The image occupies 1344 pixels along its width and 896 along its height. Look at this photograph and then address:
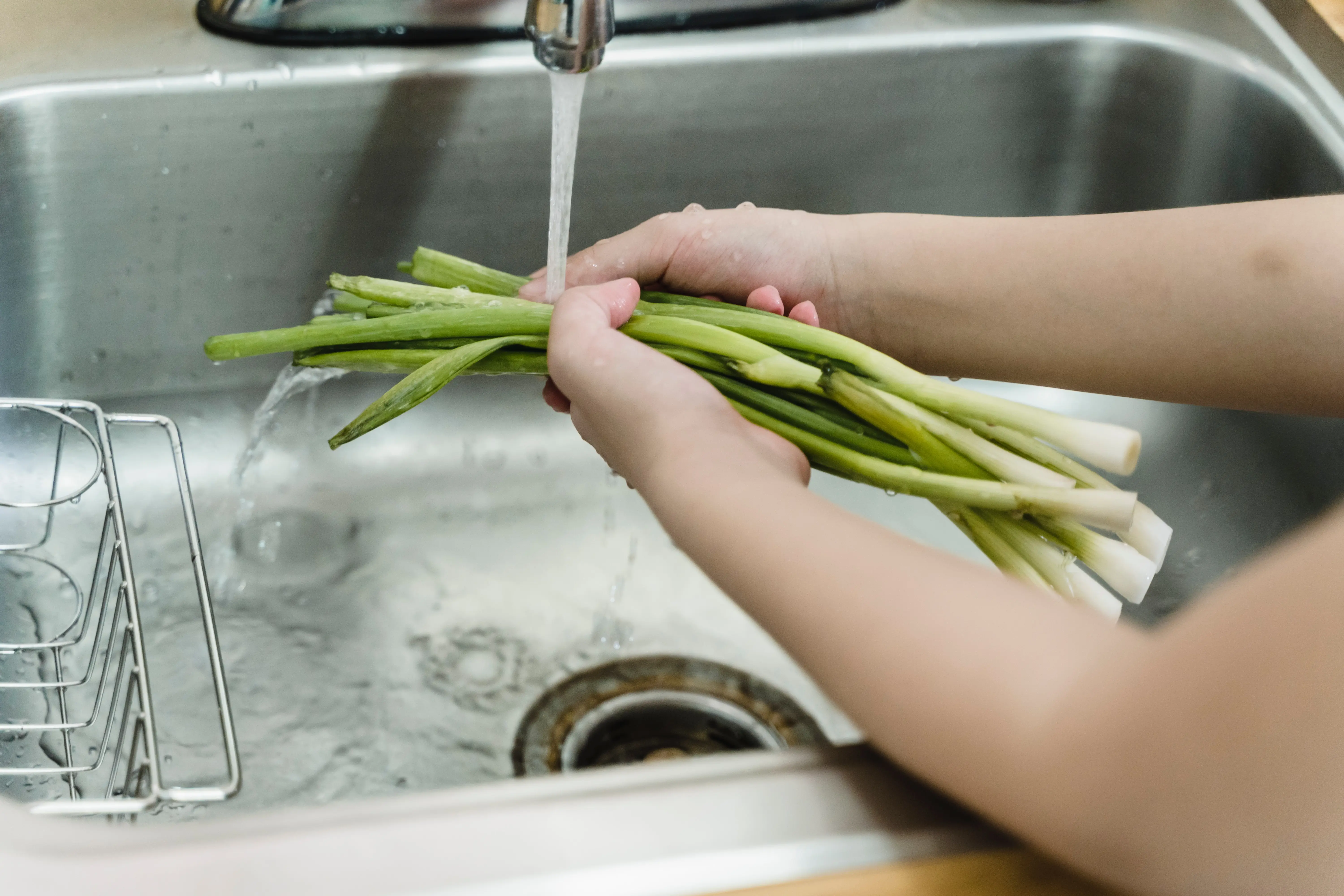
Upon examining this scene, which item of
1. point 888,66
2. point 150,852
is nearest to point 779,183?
point 888,66

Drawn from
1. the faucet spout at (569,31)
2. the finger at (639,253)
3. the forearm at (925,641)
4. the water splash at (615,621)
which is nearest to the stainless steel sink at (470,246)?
the water splash at (615,621)

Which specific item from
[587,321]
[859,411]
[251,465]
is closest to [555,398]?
[587,321]

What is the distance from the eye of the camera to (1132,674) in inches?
14.7

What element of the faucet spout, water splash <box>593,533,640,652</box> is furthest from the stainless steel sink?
the faucet spout

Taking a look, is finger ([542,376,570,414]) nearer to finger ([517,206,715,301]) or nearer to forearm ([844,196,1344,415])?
finger ([517,206,715,301])

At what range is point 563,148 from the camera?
0.75 metres

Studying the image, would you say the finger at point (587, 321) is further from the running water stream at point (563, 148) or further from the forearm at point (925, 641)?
the forearm at point (925, 641)

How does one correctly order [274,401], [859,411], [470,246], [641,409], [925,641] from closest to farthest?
1. [925,641]
2. [641,409]
3. [859,411]
4. [274,401]
5. [470,246]

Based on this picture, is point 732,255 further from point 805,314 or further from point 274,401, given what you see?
point 274,401

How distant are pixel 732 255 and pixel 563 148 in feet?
0.67

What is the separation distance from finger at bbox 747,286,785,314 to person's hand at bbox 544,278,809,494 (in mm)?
114

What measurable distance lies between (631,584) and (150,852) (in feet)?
2.43

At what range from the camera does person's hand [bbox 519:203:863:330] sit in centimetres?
89

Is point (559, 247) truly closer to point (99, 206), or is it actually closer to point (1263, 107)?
point (99, 206)
